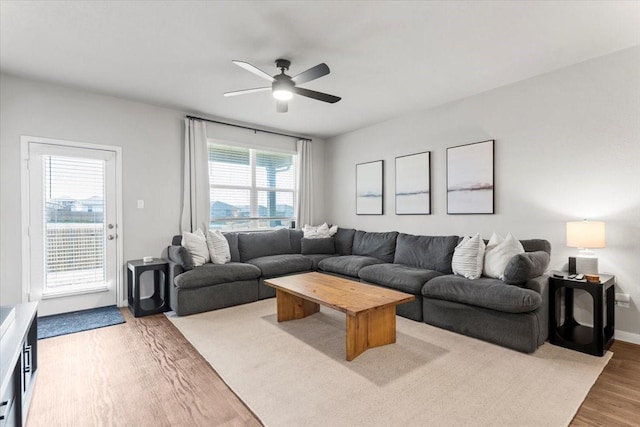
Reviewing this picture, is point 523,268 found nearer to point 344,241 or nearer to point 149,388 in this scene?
point 344,241

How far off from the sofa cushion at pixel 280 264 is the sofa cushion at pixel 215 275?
0.15 meters

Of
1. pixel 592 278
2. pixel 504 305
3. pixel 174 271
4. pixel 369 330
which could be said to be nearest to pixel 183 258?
pixel 174 271

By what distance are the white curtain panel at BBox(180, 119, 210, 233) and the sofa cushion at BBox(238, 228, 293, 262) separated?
64cm

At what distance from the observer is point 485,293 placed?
2850 millimetres

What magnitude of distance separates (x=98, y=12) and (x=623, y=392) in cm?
460

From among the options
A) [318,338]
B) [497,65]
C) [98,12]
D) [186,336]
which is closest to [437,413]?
[318,338]

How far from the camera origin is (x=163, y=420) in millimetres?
1845

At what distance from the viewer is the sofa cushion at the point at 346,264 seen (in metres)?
4.26

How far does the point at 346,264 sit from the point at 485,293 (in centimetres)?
193

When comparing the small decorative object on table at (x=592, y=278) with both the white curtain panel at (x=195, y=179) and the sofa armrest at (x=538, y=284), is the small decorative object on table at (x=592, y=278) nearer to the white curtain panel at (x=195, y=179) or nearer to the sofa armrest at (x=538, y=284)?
the sofa armrest at (x=538, y=284)

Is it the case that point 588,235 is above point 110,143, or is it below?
below

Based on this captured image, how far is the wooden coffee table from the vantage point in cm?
256

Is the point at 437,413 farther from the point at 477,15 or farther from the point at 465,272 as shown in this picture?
the point at 477,15

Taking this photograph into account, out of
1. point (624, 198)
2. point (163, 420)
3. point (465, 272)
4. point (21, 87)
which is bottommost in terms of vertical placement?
point (163, 420)
